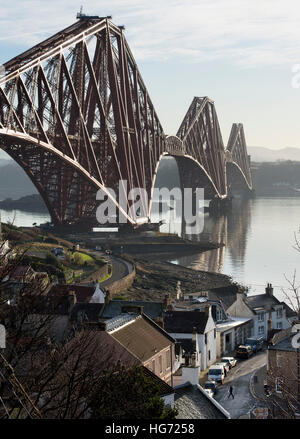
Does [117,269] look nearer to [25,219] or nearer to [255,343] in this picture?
[255,343]

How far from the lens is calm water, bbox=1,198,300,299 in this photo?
6962cm

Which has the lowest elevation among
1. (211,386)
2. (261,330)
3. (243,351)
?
(261,330)

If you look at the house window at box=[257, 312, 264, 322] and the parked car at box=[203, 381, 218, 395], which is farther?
the house window at box=[257, 312, 264, 322]

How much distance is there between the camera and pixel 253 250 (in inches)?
3538

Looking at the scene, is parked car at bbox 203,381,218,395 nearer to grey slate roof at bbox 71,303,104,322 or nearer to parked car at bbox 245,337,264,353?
grey slate roof at bbox 71,303,104,322

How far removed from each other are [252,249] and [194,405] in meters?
69.0

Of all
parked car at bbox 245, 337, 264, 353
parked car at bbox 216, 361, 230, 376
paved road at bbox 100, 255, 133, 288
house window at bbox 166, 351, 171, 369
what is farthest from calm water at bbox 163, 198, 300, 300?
house window at bbox 166, 351, 171, 369

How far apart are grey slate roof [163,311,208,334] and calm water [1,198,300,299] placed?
1548 cm

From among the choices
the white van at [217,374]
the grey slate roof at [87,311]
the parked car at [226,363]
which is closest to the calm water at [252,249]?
the grey slate roof at [87,311]

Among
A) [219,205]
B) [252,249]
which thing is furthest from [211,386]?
[219,205]

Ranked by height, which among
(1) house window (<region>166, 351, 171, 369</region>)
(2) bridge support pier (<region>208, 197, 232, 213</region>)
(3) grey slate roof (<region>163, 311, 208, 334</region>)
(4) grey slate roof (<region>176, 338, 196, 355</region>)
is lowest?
(2) bridge support pier (<region>208, 197, 232, 213</region>)
